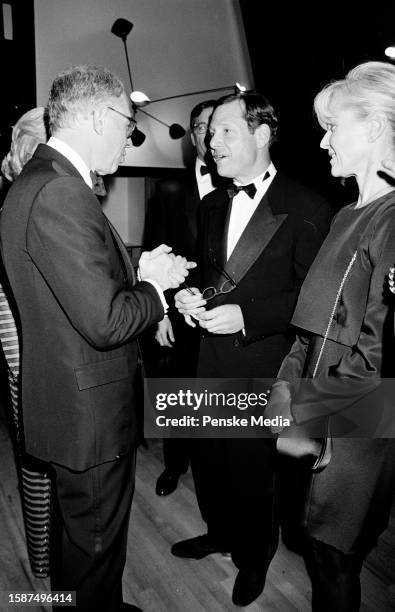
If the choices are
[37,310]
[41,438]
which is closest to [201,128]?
[37,310]

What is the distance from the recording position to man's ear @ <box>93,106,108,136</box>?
57.1 inches

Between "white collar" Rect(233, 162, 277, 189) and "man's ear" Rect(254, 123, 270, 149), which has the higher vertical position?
"man's ear" Rect(254, 123, 270, 149)

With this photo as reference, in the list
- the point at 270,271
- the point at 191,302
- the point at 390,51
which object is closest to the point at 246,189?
the point at 270,271

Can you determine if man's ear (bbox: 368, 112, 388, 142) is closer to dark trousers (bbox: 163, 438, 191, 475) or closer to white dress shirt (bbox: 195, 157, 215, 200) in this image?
white dress shirt (bbox: 195, 157, 215, 200)

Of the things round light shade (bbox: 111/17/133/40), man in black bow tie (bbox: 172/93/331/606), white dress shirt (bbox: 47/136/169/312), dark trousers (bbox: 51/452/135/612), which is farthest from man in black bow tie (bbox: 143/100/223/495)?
round light shade (bbox: 111/17/133/40)

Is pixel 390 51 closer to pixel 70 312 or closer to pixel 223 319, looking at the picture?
pixel 223 319

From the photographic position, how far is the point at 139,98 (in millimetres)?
5320

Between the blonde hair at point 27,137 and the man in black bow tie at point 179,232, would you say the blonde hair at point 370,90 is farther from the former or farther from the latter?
the man in black bow tie at point 179,232

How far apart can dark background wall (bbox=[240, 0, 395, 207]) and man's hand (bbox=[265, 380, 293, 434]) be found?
8.07 feet

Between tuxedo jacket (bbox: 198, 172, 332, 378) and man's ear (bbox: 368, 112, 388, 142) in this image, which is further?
tuxedo jacket (bbox: 198, 172, 332, 378)

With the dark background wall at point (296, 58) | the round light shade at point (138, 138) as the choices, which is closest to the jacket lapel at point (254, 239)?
the dark background wall at point (296, 58)

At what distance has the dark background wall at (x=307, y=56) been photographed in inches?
143

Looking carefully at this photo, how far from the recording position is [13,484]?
289cm

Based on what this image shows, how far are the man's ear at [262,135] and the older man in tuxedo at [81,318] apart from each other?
0.74 meters
